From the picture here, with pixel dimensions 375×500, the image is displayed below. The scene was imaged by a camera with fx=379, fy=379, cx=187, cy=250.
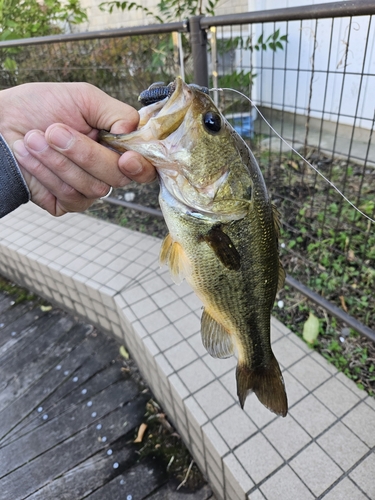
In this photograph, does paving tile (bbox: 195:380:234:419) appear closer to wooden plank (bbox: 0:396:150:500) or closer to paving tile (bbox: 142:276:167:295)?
wooden plank (bbox: 0:396:150:500)

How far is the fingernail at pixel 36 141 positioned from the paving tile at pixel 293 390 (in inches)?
73.7

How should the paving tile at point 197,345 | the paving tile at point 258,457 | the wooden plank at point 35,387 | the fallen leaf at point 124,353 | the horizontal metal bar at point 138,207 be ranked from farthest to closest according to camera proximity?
the horizontal metal bar at point 138,207
the fallen leaf at point 124,353
the wooden plank at point 35,387
the paving tile at point 197,345
the paving tile at point 258,457

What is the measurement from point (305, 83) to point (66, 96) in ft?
14.6

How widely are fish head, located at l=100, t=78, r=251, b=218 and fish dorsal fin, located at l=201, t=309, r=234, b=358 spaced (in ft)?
1.66

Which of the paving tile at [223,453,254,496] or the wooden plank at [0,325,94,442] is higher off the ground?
the paving tile at [223,453,254,496]

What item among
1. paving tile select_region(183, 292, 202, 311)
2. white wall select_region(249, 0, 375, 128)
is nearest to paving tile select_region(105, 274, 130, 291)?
paving tile select_region(183, 292, 202, 311)

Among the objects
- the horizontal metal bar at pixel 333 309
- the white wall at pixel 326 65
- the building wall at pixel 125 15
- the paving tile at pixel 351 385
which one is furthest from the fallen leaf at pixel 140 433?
the building wall at pixel 125 15

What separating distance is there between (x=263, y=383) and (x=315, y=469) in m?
0.71

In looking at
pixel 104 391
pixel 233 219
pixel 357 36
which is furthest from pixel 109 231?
pixel 357 36

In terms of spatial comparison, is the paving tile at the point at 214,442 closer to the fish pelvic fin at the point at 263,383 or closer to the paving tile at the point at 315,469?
the paving tile at the point at 315,469

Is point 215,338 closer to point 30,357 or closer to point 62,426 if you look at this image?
point 62,426

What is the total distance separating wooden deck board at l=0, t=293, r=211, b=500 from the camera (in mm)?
2441

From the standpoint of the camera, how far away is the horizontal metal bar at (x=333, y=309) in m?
2.49

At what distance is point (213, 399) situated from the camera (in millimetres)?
2250
